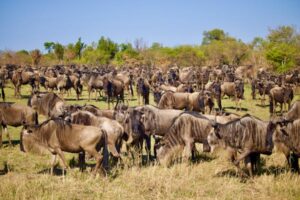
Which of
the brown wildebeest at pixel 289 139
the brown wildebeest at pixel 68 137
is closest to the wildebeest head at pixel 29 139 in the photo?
the brown wildebeest at pixel 68 137

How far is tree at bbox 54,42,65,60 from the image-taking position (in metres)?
71.3

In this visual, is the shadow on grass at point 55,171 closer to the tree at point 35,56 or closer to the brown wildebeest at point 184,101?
the brown wildebeest at point 184,101

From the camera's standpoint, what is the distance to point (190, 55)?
2352 inches

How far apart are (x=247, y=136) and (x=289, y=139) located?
1021mm

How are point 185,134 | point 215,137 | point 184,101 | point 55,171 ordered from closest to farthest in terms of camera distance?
point 215,137
point 55,171
point 185,134
point 184,101

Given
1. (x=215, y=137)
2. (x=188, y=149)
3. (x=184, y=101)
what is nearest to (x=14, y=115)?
(x=188, y=149)

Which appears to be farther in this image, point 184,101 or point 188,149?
point 184,101

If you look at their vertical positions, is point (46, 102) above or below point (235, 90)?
below

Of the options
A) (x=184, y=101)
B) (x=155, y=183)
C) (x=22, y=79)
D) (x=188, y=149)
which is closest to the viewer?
(x=155, y=183)

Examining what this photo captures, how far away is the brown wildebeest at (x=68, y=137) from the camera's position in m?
7.04

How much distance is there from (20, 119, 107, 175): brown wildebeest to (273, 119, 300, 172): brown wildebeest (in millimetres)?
3941

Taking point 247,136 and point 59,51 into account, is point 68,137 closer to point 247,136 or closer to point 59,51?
point 247,136

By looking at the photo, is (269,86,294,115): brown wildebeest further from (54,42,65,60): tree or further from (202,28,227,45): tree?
(202,28,227,45): tree

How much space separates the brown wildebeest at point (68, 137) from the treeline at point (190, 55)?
3739cm
